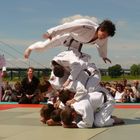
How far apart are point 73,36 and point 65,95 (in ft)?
3.14

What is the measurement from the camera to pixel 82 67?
6.71 m

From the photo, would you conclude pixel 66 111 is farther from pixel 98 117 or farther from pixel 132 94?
pixel 132 94

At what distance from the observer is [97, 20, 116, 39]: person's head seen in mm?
6656

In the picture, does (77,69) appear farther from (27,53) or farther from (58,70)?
(27,53)

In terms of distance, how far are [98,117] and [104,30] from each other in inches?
54.4

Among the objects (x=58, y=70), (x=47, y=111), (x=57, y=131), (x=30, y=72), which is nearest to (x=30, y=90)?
(x=30, y=72)

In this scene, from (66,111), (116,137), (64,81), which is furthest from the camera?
(64,81)

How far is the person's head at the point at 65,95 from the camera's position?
6.67 metres

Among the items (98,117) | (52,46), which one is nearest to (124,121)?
(98,117)

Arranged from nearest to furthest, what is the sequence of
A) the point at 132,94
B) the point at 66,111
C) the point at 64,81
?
the point at 66,111 → the point at 64,81 → the point at 132,94

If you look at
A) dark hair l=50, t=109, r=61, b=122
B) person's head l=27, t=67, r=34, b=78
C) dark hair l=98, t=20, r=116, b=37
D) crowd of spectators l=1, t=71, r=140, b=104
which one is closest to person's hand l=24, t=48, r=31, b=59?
dark hair l=50, t=109, r=61, b=122

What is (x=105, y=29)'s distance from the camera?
6.66 meters

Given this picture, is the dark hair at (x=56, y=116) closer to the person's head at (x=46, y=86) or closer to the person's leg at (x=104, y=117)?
the person's head at (x=46, y=86)

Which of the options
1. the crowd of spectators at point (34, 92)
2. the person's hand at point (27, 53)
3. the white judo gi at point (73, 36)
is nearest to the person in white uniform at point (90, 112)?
the white judo gi at point (73, 36)
